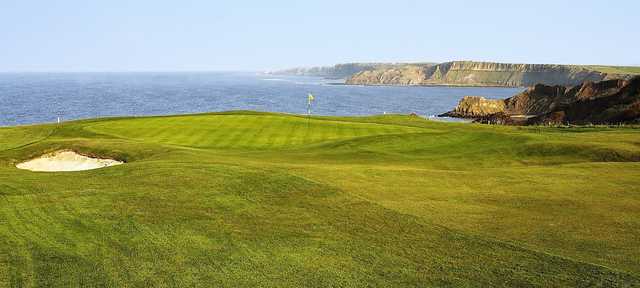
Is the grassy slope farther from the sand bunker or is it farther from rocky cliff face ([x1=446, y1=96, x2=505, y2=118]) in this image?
rocky cliff face ([x1=446, y1=96, x2=505, y2=118])

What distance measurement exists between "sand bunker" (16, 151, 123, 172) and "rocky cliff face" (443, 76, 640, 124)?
272ft

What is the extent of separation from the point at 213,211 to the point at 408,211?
5.20m

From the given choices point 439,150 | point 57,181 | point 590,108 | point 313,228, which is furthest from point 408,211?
point 590,108

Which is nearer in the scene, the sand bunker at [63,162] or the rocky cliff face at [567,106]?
the sand bunker at [63,162]

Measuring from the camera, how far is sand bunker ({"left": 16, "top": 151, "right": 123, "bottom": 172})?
1204 inches

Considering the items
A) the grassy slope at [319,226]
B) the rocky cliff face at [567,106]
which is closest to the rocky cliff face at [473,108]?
the rocky cliff face at [567,106]

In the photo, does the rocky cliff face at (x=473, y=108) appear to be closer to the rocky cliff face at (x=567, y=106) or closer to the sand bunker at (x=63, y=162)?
the rocky cliff face at (x=567, y=106)

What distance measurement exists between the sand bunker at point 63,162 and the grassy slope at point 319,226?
8.91m

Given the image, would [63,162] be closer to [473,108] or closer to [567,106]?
[567,106]

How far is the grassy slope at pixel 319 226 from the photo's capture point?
10.6 m

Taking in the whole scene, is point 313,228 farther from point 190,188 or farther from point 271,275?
point 190,188

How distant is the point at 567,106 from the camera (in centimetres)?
11556

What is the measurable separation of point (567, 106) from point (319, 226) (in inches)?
4509

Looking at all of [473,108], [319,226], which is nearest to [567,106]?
[473,108]
